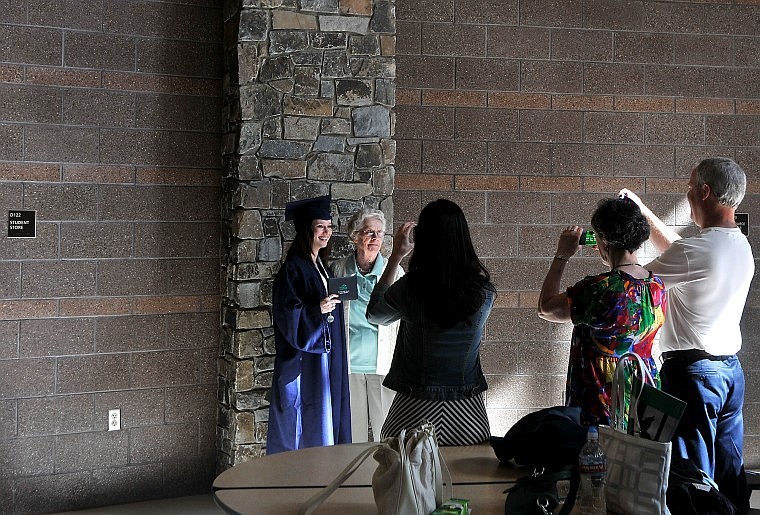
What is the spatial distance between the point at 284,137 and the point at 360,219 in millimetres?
638

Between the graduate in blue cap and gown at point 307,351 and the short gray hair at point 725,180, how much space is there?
6.09ft

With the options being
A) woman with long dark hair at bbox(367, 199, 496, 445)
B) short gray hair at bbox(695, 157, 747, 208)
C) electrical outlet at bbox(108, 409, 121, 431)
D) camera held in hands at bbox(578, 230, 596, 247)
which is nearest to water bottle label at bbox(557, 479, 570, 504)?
woman with long dark hair at bbox(367, 199, 496, 445)

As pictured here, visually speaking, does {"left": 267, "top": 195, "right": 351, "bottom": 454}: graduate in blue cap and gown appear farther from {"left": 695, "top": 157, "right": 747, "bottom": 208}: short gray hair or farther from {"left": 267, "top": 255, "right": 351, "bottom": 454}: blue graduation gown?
{"left": 695, "top": 157, "right": 747, "bottom": 208}: short gray hair

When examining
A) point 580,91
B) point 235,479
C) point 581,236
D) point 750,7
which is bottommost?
point 235,479

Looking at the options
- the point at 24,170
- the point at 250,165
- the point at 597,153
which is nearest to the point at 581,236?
the point at 250,165

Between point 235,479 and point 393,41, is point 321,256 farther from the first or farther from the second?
point 235,479

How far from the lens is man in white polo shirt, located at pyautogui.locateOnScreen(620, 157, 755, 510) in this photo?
353 centimetres

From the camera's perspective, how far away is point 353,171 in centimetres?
505

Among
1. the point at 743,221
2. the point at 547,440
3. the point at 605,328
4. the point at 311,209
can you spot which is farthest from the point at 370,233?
the point at 743,221

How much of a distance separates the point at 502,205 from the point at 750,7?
2.12 meters

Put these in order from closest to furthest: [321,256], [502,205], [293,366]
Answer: [293,366]
[321,256]
[502,205]

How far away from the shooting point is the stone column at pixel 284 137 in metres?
4.90

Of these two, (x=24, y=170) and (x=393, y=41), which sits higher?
(x=393, y=41)

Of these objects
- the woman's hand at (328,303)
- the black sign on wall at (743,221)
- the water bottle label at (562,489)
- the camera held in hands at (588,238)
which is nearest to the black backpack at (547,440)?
the water bottle label at (562,489)
